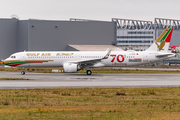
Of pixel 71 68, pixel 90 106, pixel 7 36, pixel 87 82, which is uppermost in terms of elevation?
pixel 7 36

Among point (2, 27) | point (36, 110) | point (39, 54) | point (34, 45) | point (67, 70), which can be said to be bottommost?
point (36, 110)

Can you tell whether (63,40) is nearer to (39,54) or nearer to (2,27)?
(2,27)

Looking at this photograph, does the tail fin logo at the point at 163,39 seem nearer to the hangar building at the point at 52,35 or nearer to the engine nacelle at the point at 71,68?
the engine nacelle at the point at 71,68

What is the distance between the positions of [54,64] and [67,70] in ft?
14.4

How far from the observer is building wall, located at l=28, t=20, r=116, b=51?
80.0 metres

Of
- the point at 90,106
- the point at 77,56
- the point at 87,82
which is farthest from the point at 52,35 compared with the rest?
the point at 90,106

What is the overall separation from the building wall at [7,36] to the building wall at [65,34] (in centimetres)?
747

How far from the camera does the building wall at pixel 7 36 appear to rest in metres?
83.2

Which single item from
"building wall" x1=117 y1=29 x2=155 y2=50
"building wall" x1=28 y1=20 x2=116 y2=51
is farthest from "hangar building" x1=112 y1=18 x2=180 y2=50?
"building wall" x1=28 y1=20 x2=116 y2=51

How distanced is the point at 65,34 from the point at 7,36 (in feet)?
58.2

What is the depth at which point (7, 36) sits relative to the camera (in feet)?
275

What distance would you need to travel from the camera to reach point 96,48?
8100 cm

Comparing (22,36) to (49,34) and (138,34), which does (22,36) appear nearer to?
(49,34)

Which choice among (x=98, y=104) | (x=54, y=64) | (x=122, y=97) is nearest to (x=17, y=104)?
(x=98, y=104)
